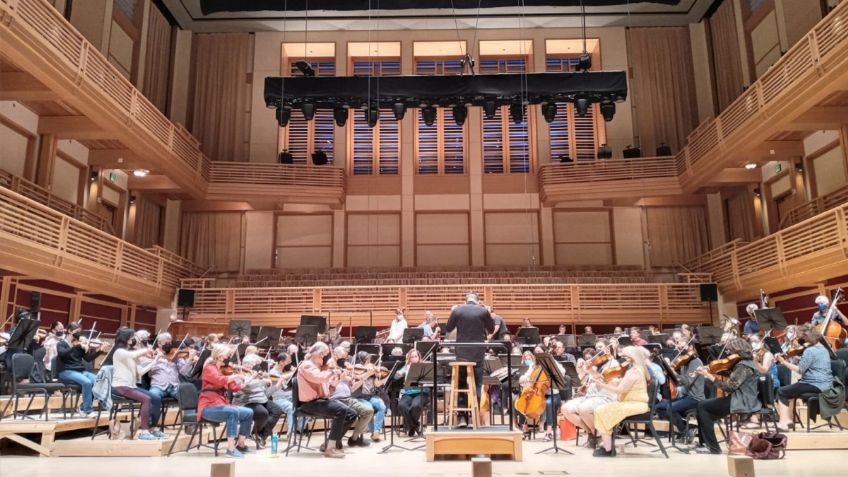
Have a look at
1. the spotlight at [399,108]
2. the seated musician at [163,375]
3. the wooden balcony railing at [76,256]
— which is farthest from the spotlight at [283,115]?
the seated musician at [163,375]

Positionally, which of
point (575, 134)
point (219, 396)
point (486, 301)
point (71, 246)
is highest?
point (575, 134)

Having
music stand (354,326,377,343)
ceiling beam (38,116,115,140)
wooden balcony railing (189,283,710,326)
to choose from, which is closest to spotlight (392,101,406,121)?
wooden balcony railing (189,283,710,326)

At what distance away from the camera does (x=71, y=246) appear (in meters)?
12.3

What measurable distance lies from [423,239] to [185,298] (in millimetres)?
7424

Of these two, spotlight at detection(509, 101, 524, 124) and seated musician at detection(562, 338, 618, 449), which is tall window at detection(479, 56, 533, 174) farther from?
seated musician at detection(562, 338, 618, 449)

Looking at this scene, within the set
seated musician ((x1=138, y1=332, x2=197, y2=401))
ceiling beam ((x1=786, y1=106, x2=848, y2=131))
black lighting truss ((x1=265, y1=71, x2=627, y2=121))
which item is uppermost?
black lighting truss ((x1=265, y1=71, x2=627, y2=121))

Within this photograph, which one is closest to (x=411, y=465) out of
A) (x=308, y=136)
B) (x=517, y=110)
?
(x=517, y=110)

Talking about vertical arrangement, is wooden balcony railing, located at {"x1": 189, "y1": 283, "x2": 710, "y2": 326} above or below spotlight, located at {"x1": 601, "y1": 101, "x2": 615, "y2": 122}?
below

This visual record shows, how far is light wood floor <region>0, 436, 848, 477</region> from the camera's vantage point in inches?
209

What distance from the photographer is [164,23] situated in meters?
19.7

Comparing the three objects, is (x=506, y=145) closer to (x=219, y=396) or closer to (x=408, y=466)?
(x=219, y=396)

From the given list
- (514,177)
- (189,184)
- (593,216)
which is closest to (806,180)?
(593,216)

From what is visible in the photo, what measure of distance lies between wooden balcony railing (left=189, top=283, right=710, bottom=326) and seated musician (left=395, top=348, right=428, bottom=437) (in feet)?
24.3

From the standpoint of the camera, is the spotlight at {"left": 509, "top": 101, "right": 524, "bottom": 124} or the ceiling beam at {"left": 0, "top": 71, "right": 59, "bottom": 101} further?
the spotlight at {"left": 509, "top": 101, "right": 524, "bottom": 124}
